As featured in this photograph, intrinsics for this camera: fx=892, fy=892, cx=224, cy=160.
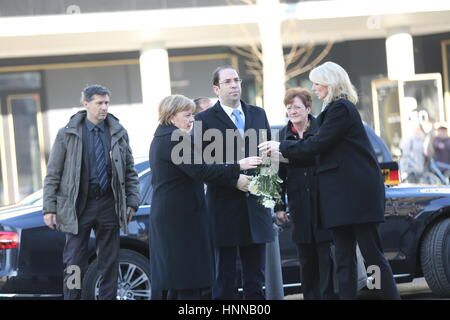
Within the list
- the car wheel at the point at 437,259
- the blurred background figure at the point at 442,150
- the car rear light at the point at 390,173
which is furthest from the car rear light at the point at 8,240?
the blurred background figure at the point at 442,150

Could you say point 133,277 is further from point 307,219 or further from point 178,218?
point 307,219

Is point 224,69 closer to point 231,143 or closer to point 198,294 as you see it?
point 231,143

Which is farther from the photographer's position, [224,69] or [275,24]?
[275,24]

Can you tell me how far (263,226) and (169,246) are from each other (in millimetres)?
802

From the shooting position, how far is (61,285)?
778 centimetres

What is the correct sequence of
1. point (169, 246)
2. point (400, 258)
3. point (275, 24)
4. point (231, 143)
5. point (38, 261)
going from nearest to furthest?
point (169, 246)
point (231, 143)
point (38, 261)
point (400, 258)
point (275, 24)

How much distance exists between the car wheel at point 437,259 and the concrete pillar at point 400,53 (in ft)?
40.2

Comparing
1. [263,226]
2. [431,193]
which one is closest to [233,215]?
[263,226]

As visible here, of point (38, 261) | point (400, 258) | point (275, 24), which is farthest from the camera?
point (275, 24)

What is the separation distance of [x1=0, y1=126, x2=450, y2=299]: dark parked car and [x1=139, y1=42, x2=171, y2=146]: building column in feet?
35.7

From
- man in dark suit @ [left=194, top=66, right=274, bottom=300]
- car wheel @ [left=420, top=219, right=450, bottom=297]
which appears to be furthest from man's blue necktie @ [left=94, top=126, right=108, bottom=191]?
car wheel @ [left=420, top=219, right=450, bottom=297]

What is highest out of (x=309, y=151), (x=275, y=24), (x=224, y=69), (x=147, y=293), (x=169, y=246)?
(x=275, y=24)

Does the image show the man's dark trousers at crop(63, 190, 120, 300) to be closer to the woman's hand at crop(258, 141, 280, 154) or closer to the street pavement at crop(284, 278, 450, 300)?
the woman's hand at crop(258, 141, 280, 154)

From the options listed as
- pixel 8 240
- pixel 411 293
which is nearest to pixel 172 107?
pixel 8 240
